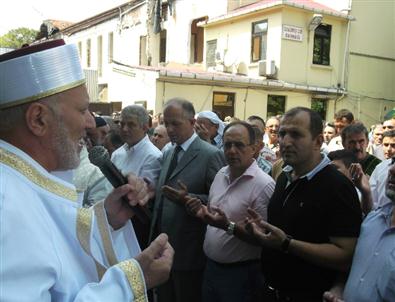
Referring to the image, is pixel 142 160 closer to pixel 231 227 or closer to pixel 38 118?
pixel 231 227

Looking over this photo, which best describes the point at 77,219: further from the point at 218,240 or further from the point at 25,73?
the point at 218,240

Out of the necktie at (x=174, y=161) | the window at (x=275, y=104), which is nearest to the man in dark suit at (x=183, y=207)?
the necktie at (x=174, y=161)

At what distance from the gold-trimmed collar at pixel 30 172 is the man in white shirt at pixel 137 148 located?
2784mm

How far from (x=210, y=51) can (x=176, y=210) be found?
704 inches

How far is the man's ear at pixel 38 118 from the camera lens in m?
1.52

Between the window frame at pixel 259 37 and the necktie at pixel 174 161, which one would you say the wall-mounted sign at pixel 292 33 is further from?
the necktie at pixel 174 161

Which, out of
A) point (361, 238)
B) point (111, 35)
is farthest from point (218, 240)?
point (111, 35)

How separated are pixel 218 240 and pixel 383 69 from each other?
19502 millimetres

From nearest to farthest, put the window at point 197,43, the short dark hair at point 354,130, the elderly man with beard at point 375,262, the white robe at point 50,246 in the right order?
the white robe at point 50,246
the elderly man with beard at point 375,262
the short dark hair at point 354,130
the window at point 197,43

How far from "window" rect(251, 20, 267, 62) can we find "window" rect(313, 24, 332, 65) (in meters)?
2.20

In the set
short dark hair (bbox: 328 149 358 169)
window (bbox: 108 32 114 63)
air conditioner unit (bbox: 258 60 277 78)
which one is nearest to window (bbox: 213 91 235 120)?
air conditioner unit (bbox: 258 60 277 78)

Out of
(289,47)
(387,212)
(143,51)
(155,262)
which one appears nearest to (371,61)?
(289,47)

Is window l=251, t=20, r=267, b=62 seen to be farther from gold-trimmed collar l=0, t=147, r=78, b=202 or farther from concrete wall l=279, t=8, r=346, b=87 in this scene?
gold-trimmed collar l=0, t=147, r=78, b=202

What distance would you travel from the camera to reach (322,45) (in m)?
18.5
